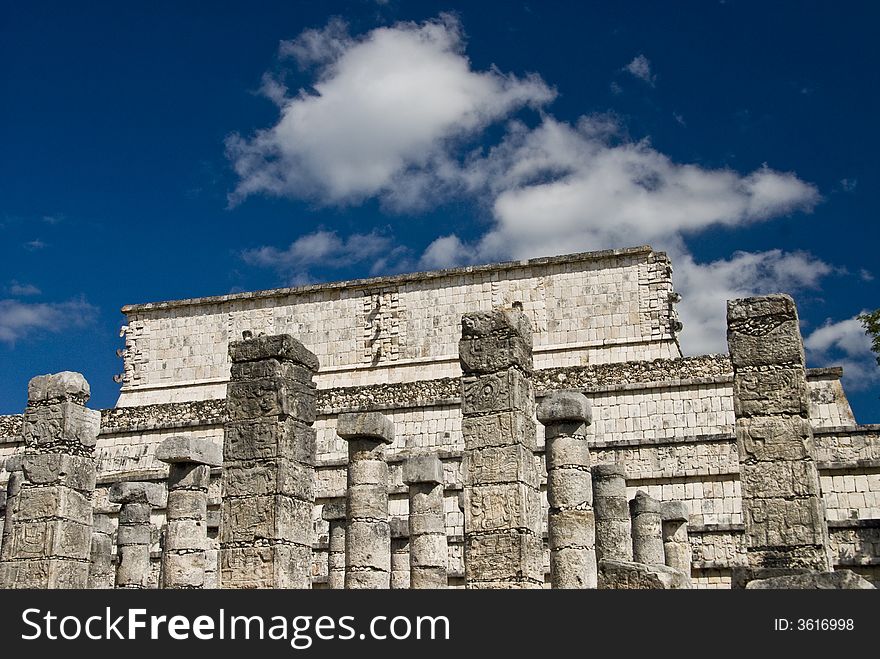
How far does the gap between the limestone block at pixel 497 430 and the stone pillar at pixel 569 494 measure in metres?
2.12

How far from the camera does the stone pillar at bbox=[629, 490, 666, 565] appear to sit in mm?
18219

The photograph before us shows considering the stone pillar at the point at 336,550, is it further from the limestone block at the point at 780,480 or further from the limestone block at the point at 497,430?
→ the limestone block at the point at 780,480

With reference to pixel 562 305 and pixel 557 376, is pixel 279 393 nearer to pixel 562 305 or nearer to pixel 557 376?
pixel 557 376

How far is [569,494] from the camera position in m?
14.7

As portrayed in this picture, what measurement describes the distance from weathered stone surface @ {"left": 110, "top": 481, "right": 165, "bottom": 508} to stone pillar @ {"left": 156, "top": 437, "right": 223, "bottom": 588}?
2.24m

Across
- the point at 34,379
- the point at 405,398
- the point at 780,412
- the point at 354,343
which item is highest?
the point at 354,343

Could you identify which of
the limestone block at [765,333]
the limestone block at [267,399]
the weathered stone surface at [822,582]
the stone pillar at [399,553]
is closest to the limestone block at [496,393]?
the limestone block at [267,399]

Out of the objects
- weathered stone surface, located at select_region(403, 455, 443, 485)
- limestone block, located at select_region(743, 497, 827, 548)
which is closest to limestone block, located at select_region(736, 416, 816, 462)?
limestone block, located at select_region(743, 497, 827, 548)

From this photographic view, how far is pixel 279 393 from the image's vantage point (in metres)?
13.1

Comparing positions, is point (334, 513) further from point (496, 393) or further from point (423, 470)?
point (496, 393)

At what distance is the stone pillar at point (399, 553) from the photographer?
63.9 ft

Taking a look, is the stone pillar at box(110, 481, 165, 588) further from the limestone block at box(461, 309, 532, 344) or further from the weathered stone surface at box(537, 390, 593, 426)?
the limestone block at box(461, 309, 532, 344)
